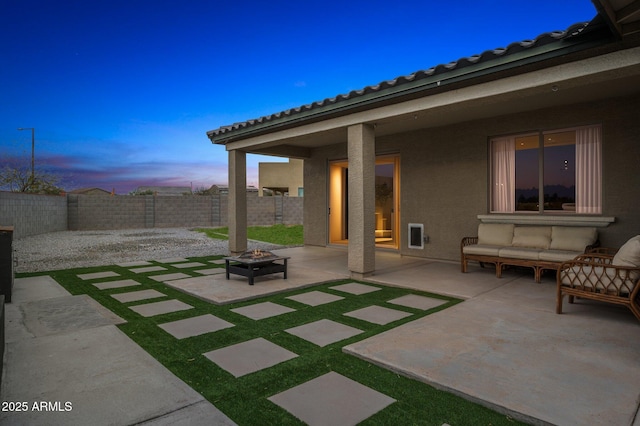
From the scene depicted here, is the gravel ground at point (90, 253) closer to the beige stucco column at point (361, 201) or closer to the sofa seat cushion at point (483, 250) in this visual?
the beige stucco column at point (361, 201)

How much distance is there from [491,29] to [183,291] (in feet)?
48.6

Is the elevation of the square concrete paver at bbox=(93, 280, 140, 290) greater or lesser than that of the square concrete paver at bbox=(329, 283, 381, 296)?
greater

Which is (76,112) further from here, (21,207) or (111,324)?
(111,324)

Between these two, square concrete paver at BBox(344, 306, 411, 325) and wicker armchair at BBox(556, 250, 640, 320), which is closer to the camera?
wicker armchair at BBox(556, 250, 640, 320)

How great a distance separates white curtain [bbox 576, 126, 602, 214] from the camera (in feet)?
19.7

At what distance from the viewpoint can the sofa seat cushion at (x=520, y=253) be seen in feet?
18.4

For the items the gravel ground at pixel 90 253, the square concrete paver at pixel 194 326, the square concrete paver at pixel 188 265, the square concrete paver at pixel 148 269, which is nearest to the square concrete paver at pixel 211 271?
the square concrete paver at pixel 188 265

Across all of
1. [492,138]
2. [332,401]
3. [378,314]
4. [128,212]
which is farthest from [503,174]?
[128,212]

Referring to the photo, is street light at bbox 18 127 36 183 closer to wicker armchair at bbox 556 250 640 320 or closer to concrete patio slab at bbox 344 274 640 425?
concrete patio slab at bbox 344 274 640 425

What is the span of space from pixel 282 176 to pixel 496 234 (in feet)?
91.0

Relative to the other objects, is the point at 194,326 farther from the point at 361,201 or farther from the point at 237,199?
the point at 237,199

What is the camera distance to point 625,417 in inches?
78.7

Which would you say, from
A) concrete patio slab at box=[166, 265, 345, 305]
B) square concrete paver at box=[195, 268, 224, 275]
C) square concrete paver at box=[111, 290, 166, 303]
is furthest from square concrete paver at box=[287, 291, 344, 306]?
square concrete paver at box=[195, 268, 224, 275]

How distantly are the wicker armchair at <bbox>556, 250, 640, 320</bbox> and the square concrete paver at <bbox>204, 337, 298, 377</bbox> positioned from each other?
3124 mm
